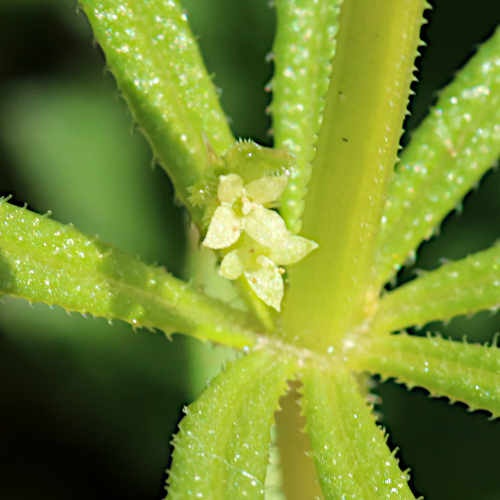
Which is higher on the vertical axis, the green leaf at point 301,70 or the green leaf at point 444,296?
the green leaf at point 301,70

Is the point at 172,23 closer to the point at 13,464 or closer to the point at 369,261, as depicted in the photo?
the point at 369,261

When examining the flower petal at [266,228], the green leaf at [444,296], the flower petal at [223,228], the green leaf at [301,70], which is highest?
the green leaf at [301,70]

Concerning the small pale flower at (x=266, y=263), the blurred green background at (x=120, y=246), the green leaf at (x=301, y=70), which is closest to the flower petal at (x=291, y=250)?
the small pale flower at (x=266, y=263)

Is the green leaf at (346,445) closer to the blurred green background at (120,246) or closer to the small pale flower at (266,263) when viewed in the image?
the small pale flower at (266,263)

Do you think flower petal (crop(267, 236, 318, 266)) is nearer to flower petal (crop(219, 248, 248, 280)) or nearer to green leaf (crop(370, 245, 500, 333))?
flower petal (crop(219, 248, 248, 280))

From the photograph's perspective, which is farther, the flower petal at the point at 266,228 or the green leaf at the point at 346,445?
the flower petal at the point at 266,228

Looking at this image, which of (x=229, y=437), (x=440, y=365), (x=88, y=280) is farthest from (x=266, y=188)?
(x=440, y=365)

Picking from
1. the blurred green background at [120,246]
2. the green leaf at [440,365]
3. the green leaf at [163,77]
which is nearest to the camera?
the green leaf at [440,365]
